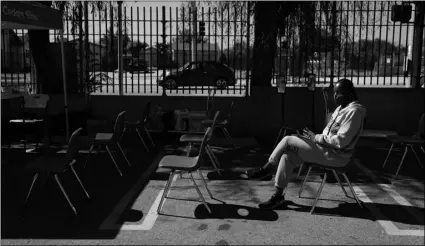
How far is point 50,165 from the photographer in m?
4.80

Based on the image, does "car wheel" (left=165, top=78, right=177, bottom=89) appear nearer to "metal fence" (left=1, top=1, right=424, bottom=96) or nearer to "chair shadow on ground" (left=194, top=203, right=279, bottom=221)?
"metal fence" (left=1, top=1, right=424, bottom=96)

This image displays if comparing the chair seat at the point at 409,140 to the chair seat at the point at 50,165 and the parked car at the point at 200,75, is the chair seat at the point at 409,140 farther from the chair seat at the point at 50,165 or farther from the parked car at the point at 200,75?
the parked car at the point at 200,75

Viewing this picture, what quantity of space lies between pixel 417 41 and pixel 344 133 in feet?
23.3

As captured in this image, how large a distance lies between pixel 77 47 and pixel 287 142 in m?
7.35

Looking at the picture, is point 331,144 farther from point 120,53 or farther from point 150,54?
point 120,53

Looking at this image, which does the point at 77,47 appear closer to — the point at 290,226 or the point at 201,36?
the point at 201,36

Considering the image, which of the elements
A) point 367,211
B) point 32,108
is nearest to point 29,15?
point 32,108

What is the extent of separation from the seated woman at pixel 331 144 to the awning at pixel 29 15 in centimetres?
428

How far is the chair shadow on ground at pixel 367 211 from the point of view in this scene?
466 cm

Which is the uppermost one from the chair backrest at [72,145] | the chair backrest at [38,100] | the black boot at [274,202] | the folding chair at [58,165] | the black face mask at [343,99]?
the black face mask at [343,99]

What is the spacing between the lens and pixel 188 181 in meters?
6.19

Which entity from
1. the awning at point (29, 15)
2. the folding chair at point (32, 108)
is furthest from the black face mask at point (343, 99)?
the folding chair at point (32, 108)

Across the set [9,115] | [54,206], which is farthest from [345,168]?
[9,115]

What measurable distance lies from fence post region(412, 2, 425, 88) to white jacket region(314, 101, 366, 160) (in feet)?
22.0
